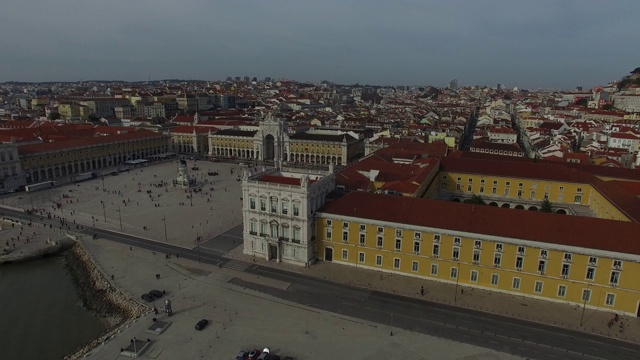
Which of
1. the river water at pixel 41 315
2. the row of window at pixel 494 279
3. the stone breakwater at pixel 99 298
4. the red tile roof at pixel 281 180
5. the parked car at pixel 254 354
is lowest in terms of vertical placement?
the river water at pixel 41 315

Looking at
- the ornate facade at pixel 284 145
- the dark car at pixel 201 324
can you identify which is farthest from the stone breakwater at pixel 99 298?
the ornate facade at pixel 284 145

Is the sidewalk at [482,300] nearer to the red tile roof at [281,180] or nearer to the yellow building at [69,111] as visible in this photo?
the red tile roof at [281,180]

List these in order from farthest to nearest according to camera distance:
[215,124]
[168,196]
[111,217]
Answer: [215,124] → [168,196] → [111,217]

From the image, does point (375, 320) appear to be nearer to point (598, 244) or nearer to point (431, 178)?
point (598, 244)

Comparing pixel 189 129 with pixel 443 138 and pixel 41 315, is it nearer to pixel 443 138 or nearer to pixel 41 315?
pixel 443 138

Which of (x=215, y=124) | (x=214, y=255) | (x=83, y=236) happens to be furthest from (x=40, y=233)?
(x=215, y=124)

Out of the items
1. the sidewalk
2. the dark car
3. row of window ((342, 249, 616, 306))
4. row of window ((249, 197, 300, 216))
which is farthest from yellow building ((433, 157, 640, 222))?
the dark car
